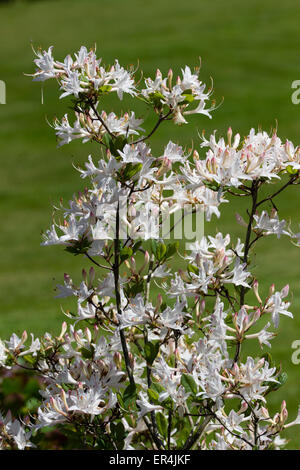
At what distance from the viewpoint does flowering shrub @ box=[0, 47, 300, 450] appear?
2619 mm

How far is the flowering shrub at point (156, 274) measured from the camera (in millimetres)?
2619

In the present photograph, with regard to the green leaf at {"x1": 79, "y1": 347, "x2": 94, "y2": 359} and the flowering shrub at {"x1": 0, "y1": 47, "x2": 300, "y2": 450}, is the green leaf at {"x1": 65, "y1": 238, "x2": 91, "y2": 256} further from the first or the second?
the green leaf at {"x1": 79, "y1": 347, "x2": 94, "y2": 359}

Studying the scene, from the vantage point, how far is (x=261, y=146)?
2756 mm

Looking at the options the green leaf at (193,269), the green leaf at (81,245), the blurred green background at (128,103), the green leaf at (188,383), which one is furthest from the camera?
the blurred green background at (128,103)

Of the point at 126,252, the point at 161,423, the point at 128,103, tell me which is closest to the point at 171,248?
the point at 126,252

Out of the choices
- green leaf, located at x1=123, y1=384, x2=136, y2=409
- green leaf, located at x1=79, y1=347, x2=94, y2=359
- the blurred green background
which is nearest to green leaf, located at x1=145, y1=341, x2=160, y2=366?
green leaf, located at x1=123, y1=384, x2=136, y2=409

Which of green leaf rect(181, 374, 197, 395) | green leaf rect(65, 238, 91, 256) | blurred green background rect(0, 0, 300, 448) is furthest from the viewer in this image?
blurred green background rect(0, 0, 300, 448)

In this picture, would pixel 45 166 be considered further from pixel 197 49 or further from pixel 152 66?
pixel 197 49

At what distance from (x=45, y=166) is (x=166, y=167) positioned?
11.7m

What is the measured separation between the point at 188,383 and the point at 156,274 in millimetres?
A: 496

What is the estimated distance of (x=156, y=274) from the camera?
288 cm

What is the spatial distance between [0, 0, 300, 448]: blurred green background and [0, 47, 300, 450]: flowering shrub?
295 millimetres

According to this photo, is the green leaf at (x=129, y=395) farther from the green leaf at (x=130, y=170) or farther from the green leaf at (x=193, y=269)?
the green leaf at (x=130, y=170)

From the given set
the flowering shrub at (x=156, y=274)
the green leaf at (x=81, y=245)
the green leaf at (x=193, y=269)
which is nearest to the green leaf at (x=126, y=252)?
the flowering shrub at (x=156, y=274)
